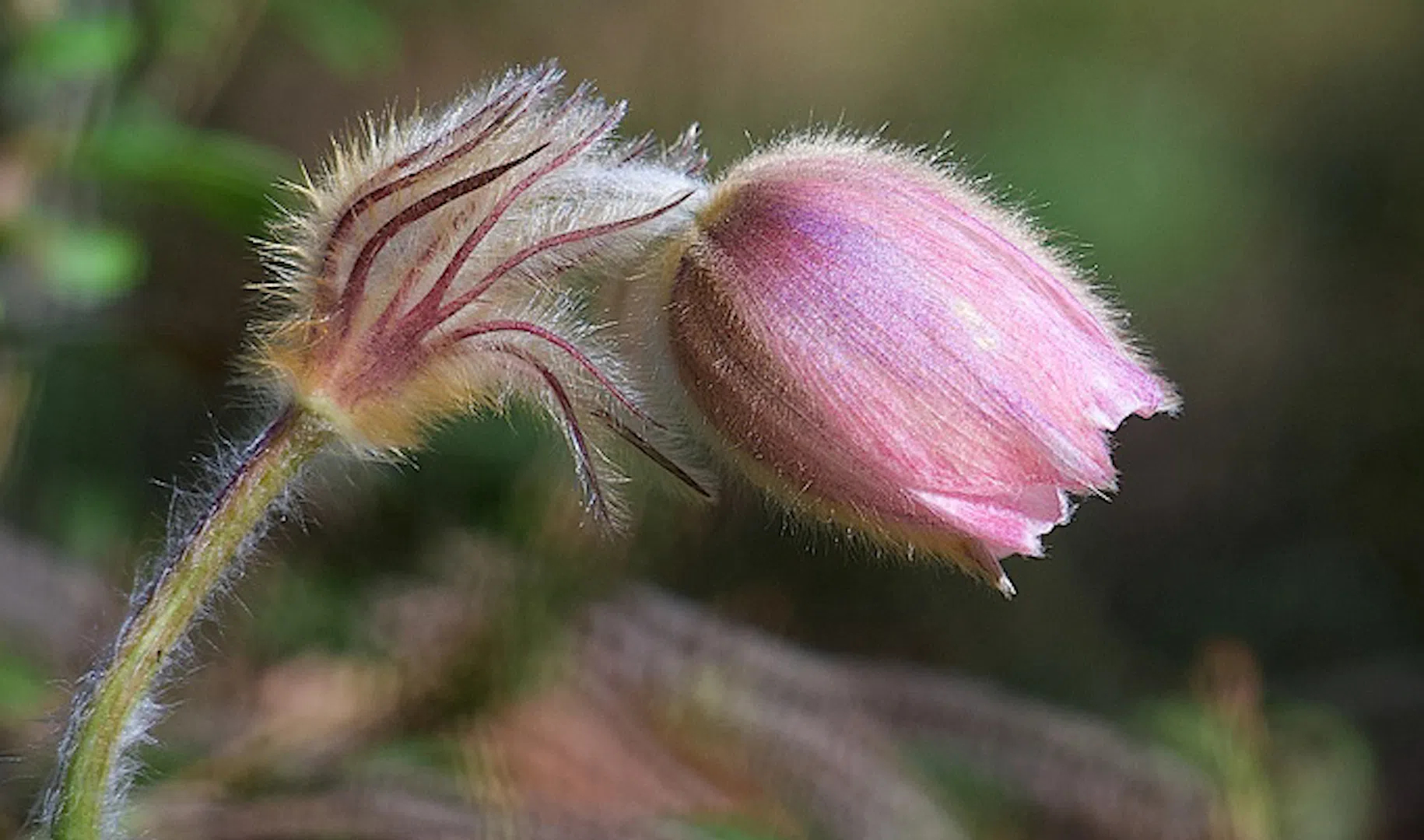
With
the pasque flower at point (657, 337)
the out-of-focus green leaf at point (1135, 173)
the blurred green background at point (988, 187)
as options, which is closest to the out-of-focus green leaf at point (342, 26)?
the blurred green background at point (988, 187)

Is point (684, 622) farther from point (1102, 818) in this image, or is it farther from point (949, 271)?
point (949, 271)

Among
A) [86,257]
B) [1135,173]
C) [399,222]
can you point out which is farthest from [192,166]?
[1135,173]

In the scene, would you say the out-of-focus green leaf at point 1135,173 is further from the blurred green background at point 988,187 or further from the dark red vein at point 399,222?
the dark red vein at point 399,222

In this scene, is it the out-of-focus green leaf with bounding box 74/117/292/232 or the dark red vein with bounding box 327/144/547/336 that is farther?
the out-of-focus green leaf with bounding box 74/117/292/232

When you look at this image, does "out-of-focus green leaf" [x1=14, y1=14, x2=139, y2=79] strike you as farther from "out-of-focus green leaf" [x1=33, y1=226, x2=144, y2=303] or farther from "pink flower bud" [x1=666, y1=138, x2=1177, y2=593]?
"pink flower bud" [x1=666, y1=138, x2=1177, y2=593]

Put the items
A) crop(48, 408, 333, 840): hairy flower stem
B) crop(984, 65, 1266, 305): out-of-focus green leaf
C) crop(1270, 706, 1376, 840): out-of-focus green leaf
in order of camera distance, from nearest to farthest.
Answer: crop(48, 408, 333, 840): hairy flower stem
crop(1270, 706, 1376, 840): out-of-focus green leaf
crop(984, 65, 1266, 305): out-of-focus green leaf

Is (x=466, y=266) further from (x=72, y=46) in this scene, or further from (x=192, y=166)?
(x=72, y=46)

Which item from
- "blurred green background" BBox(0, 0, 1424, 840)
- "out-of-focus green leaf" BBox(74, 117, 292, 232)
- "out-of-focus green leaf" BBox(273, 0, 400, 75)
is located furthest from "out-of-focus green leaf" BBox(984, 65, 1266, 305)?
"out-of-focus green leaf" BBox(74, 117, 292, 232)

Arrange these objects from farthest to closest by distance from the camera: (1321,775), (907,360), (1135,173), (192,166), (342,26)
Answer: (1135,173) → (1321,775) → (342,26) → (192,166) → (907,360)

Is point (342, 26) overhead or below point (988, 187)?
overhead
